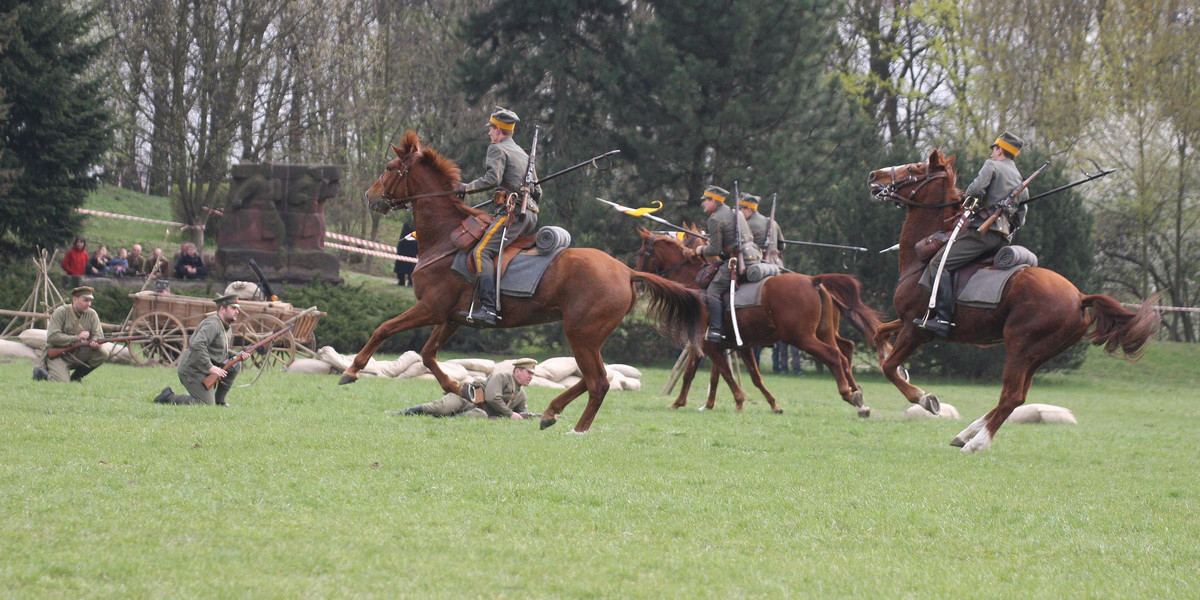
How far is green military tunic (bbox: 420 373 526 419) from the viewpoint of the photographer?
1319 cm

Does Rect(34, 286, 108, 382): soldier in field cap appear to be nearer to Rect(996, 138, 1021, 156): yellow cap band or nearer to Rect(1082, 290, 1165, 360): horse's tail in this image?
Rect(996, 138, 1021, 156): yellow cap band

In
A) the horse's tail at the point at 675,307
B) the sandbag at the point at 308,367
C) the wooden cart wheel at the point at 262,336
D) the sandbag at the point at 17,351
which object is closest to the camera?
the horse's tail at the point at 675,307

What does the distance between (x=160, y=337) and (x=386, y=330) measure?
7.55m

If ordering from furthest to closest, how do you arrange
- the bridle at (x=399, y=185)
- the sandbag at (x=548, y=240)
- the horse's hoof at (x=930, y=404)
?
1. the bridle at (x=399, y=185)
2. the horse's hoof at (x=930, y=404)
3. the sandbag at (x=548, y=240)

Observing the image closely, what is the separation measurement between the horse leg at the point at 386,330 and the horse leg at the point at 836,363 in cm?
569

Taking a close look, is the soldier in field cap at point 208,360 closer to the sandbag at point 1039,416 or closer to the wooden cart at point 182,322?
the wooden cart at point 182,322

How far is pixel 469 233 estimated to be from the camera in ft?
39.8

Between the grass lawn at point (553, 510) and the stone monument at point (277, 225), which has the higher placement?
the stone monument at point (277, 225)

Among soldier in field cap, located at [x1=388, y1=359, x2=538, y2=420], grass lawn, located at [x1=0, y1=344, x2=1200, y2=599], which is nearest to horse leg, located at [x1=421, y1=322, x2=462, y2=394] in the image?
grass lawn, located at [x1=0, y1=344, x2=1200, y2=599]

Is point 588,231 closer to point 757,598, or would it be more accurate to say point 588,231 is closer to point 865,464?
point 865,464

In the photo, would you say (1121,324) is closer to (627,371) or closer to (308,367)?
(627,371)

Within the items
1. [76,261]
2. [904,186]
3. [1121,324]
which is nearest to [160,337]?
[76,261]

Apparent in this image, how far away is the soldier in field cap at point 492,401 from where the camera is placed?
13.1m

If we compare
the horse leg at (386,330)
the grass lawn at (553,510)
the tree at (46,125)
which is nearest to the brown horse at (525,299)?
the horse leg at (386,330)
